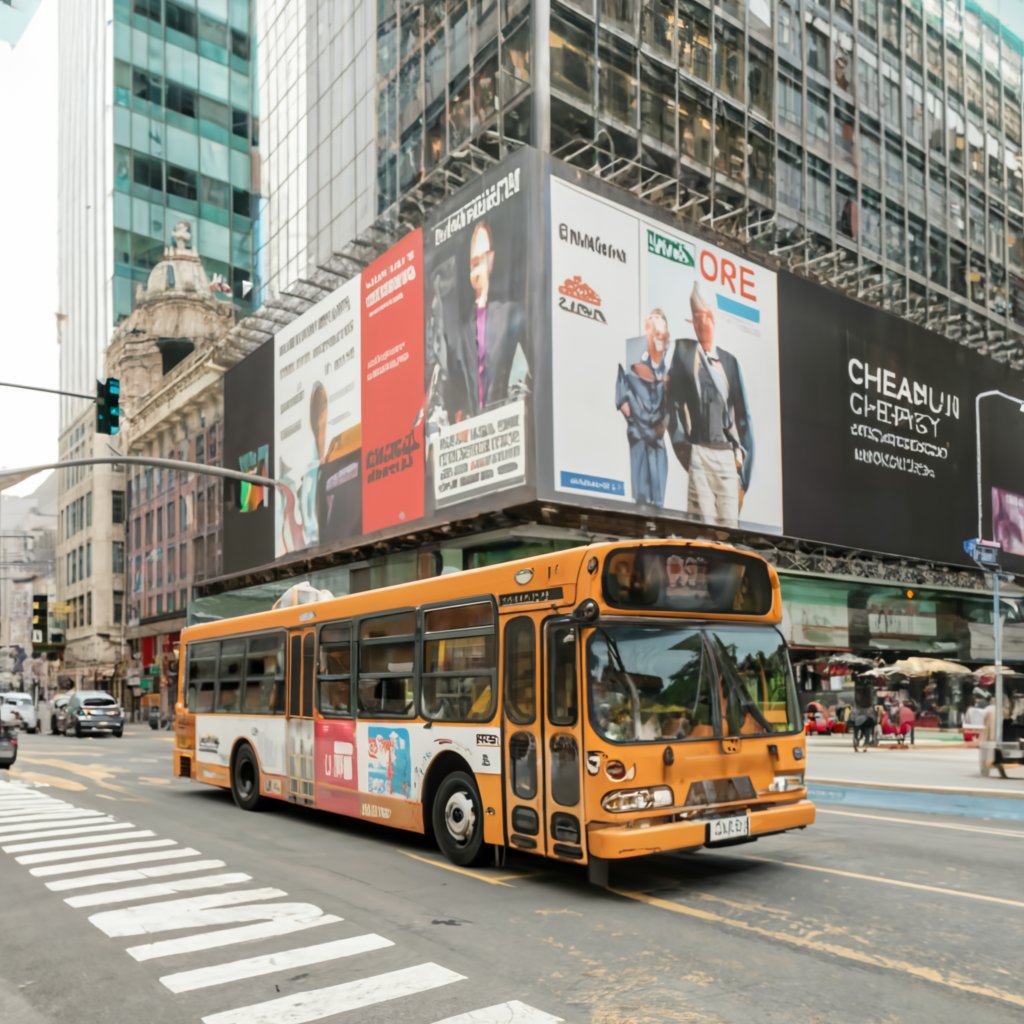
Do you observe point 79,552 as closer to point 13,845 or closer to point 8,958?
point 13,845

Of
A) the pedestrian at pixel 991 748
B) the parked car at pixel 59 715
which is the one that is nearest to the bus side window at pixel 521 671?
the pedestrian at pixel 991 748

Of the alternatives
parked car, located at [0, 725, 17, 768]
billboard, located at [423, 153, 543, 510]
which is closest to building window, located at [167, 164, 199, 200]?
billboard, located at [423, 153, 543, 510]

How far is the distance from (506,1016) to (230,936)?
9.15 ft

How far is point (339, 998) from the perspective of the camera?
20.5ft

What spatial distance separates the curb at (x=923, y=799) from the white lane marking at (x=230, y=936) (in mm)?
10647

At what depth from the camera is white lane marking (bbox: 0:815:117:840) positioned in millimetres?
13720

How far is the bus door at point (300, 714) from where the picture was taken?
1370cm

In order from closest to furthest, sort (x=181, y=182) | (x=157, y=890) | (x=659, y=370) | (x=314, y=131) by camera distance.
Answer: (x=157, y=890)
(x=659, y=370)
(x=314, y=131)
(x=181, y=182)

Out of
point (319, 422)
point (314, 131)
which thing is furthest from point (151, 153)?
point (319, 422)

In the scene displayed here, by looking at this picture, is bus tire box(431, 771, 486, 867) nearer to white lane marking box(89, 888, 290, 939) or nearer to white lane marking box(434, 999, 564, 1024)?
white lane marking box(89, 888, 290, 939)

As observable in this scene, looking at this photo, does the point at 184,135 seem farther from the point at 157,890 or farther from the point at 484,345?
the point at 157,890

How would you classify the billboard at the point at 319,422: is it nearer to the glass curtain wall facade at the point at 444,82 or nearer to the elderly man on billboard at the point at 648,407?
the glass curtain wall facade at the point at 444,82

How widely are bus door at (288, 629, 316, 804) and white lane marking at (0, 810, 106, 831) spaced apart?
3363 millimetres

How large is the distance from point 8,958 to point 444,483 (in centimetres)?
3146
